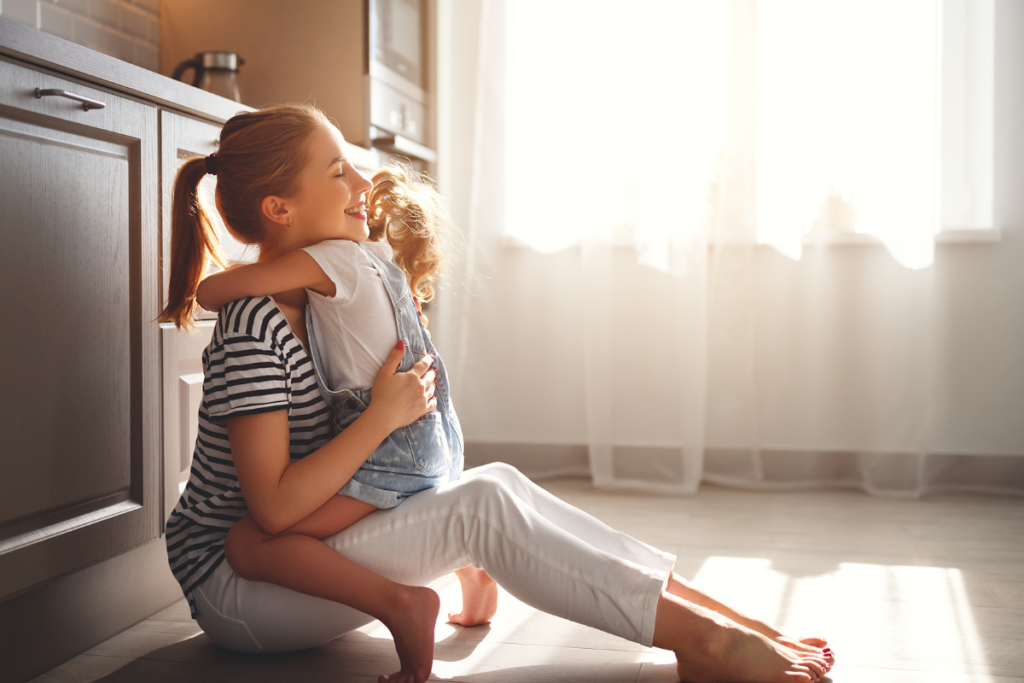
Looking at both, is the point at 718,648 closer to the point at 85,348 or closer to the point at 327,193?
the point at 327,193

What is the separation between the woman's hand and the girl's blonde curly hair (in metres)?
0.20

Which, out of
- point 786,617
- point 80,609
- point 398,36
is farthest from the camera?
point 398,36

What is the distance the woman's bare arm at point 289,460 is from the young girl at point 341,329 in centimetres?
3

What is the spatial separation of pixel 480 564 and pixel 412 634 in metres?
0.12

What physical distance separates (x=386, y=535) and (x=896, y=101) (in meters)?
1.82

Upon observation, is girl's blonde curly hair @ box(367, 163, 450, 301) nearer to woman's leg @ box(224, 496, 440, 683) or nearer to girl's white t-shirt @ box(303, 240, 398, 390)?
girl's white t-shirt @ box(303, 240, 398, 390)

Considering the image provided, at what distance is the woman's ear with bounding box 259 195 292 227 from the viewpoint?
3.67 ft

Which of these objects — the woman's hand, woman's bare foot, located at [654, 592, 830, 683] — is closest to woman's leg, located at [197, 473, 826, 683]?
woman's bare foot, located at [654, 592, 830, 683]

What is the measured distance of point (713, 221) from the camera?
91.3 inches

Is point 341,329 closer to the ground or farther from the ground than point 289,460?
farther from the ground

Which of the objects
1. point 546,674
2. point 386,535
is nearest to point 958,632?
point 546,674

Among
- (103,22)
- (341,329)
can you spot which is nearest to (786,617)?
(341,329)

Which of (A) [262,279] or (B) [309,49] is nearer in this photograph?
(A) [262,279]

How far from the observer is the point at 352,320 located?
43.6 inches
